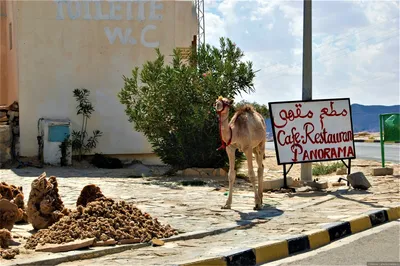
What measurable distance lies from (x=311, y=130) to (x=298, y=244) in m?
6.27

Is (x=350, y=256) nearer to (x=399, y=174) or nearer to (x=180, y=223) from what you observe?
(x=180, y=223)

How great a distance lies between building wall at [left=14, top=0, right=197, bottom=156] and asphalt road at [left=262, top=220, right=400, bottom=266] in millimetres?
13080

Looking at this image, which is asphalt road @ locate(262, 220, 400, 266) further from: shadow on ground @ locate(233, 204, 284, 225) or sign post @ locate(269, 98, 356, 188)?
sign post @ locate(269, 98, 356, 188)

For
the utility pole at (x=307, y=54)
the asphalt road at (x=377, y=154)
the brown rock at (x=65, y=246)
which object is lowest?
the asphalt road at (x=377, y=154)

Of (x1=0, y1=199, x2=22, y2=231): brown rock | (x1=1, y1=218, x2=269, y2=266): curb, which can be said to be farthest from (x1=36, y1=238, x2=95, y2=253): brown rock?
(x1=0, y1=199, x2=22, y2=231): brown rock

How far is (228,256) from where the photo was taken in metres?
6.99

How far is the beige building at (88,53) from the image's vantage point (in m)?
20.4

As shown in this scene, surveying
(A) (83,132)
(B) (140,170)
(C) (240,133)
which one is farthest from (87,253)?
(A) (83,132)

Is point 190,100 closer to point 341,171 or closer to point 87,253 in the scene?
point 341,171

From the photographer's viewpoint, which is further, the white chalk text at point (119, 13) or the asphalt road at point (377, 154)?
the asphalt road at point (377, 154)

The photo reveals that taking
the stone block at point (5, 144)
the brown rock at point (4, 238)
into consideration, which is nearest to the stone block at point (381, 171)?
the stone block at point (5, 144)

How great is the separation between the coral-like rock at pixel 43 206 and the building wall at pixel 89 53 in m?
12.2

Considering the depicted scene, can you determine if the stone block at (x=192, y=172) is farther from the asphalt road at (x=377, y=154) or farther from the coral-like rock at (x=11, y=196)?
the asphalt road at (x=377, y=154)

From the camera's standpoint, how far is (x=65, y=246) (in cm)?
705
